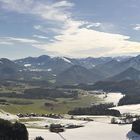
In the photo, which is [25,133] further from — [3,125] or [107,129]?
[107,129]

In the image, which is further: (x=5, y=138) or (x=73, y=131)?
(x=73, y=131)

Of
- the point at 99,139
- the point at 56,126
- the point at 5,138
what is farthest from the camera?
the point at 56,126

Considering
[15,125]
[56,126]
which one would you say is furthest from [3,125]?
[56,126]

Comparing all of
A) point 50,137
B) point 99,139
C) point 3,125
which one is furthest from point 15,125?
point 99,139

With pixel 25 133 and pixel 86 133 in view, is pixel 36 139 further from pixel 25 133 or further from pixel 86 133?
pixel 86 133

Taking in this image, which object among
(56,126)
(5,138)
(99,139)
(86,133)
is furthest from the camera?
(56,126)

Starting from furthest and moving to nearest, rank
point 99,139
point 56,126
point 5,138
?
point 56,126 < point 99,139 < point 5,138

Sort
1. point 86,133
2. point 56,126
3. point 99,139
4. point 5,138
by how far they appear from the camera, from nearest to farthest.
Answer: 1. point 5,138
2. point 99,139
3. point 86,133
4. point 56,126

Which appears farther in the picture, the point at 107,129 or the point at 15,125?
the point at 107,129

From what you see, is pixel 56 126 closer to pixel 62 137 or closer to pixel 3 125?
pixel 62 137
